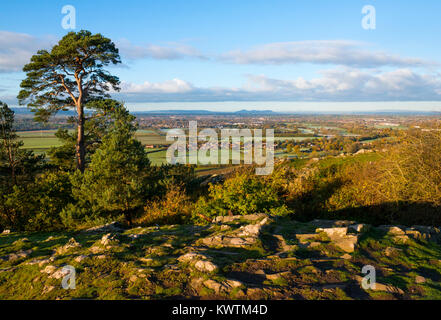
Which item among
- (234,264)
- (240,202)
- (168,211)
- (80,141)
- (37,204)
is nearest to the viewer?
(234,264)

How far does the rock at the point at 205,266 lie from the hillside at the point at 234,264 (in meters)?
0.02

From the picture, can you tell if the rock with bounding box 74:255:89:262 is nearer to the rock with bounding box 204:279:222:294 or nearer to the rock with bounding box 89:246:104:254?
the rock with bounding box 89:246:104:254

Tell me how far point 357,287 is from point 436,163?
29.3 ft

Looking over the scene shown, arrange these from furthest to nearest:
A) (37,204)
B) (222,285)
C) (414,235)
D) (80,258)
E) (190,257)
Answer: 1. (37,204)
2. (414,235)
3. (80,258)
4. (190,257)
5. (222,285)

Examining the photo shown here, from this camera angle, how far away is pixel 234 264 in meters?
4.74

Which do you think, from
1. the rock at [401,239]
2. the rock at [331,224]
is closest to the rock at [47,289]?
the rock at [331,224]

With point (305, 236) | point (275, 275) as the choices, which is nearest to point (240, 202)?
point (305, 236)

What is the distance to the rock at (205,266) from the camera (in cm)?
445

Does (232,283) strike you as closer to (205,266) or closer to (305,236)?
(205,266)

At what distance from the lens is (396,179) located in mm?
11062

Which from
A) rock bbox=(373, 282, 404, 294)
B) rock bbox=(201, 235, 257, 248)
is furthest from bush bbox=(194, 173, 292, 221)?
rock bbox=(373, 282, 404, 294)

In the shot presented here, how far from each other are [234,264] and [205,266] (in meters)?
0.52

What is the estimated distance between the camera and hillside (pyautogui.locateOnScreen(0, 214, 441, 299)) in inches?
156
